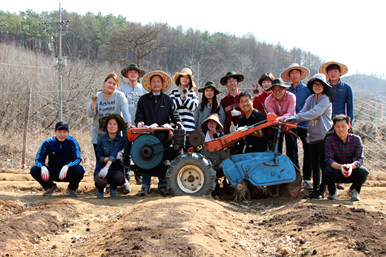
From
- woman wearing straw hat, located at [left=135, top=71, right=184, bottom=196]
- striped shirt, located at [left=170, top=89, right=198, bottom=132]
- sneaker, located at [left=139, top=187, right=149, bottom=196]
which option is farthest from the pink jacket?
sneaker, located at [left=139, top=187, right=149, bottom=196]

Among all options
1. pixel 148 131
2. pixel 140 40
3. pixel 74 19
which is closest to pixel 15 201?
pixel 148 131

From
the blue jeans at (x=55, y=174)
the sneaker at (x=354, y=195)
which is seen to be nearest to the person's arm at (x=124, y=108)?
the blue jeans at (x=55, y=174)

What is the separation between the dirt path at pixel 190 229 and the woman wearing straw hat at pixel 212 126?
1341mm

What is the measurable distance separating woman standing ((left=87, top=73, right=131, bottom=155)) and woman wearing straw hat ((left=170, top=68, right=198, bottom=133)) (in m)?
0.95

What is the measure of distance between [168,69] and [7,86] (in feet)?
70.1

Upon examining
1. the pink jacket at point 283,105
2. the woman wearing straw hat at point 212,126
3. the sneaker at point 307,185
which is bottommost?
the sneaker at point 307,185

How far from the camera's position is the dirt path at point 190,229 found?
145 inches

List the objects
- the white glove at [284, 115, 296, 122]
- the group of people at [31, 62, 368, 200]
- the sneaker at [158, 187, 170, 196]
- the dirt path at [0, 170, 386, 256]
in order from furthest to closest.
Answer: the sneaker at [158, 187, 170, 196]
the group of people at [31, 62, 368, 200]
the white glove at [284, 115, 296, 122]
the dirt path at [0, 170, 386, 256]

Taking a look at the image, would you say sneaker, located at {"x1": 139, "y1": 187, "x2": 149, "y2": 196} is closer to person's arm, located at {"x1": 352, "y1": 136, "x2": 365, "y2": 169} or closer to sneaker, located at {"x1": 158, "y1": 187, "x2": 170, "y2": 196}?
sneaker, located at {"x1": 158, "y1": 187, "x2": 170, "y2": 196}

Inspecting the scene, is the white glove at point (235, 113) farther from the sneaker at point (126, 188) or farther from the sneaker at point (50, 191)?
the sneaker at point (50, 191)

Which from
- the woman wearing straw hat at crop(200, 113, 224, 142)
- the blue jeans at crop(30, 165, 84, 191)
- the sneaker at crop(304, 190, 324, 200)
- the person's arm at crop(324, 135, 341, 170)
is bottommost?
the sneaker at crop(304, 190, 324, 200)

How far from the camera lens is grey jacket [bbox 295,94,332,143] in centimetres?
641

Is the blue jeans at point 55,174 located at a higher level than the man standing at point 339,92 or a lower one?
lower

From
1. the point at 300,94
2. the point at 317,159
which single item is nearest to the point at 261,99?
the point at 300,94
